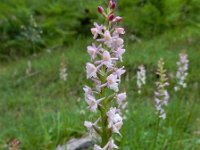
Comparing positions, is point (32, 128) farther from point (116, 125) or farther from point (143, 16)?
point (143, 16)

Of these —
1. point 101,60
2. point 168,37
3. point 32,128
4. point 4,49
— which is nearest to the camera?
point 101,60

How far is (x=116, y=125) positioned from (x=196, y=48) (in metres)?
6.94

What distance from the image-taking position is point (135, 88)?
7250 mm

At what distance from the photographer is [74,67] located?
848 centimetres

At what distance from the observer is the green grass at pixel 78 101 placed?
15.5 ft

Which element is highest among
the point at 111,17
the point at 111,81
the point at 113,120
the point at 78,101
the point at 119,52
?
the point at 111,17

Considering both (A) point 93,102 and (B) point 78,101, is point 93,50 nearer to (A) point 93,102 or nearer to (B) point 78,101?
(A) point 93,102

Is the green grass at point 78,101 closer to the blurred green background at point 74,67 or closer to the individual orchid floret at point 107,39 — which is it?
the blurred green background at point 74,67

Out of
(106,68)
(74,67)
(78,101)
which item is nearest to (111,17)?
(106,68)

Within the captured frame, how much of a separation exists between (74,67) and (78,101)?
2.75 metres

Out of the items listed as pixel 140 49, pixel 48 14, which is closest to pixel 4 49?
pixel 48 14

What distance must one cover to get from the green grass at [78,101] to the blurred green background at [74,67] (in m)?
0.01

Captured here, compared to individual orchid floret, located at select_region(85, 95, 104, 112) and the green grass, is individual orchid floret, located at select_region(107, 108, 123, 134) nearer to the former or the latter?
individual orchid floret, located at select_region(85, 95, 104, 112)

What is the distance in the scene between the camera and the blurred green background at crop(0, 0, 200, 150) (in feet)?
16.3
